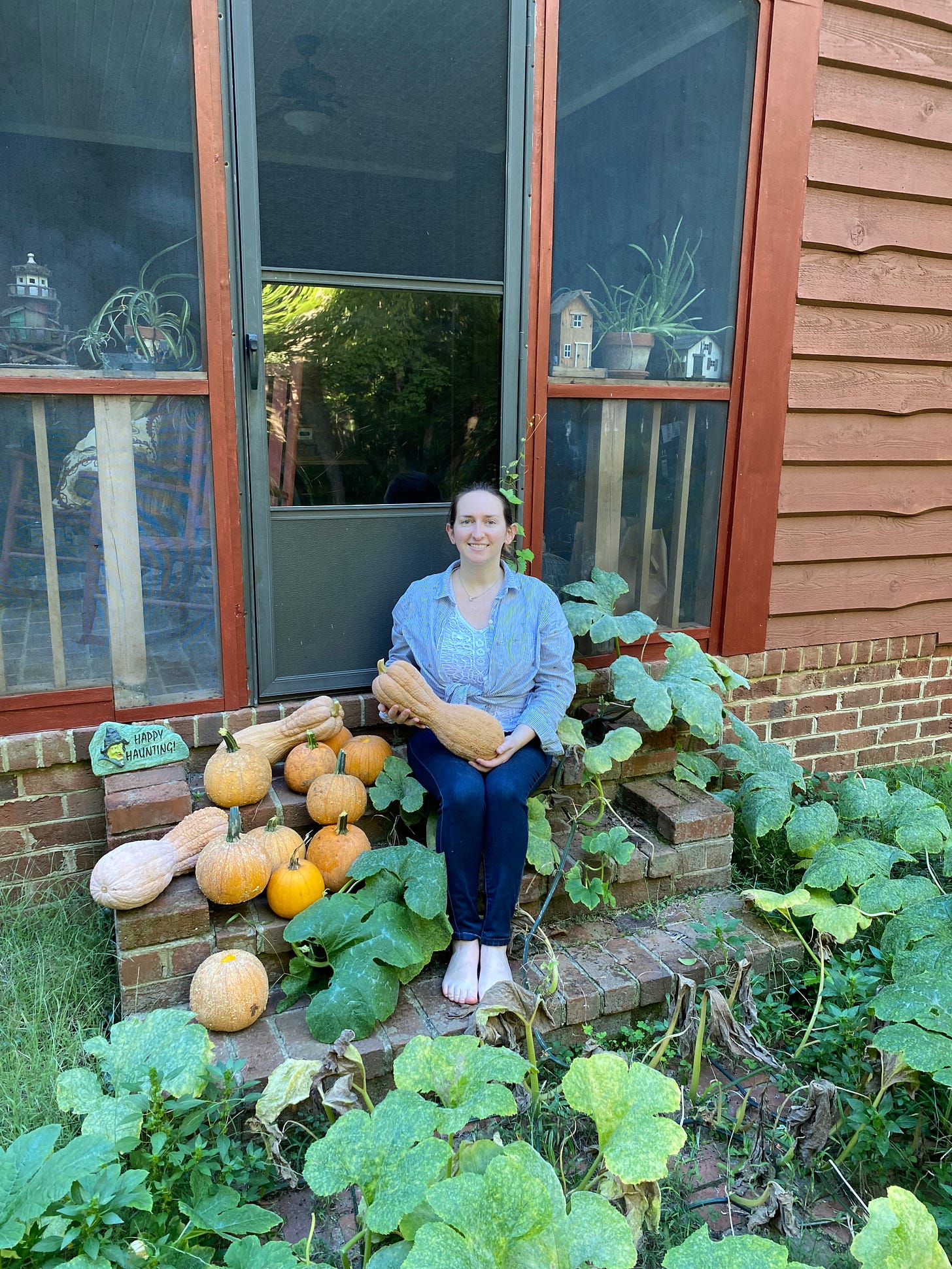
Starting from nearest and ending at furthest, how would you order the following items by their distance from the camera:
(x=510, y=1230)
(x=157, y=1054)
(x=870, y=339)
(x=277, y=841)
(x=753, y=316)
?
(x=510, y=1230)
(x=157, y=1054)
(x=277, y=841)
(x=753, y=316)
(x=870, y=339)

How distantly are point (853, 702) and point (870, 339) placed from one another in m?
1.53

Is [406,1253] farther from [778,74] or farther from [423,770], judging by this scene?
[778,74]

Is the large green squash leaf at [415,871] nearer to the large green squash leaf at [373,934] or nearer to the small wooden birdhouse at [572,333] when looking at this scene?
the large green squash leaf at [373,934]

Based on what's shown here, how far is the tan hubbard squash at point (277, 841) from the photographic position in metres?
2.37

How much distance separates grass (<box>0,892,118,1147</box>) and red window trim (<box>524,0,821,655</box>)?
1824 mm

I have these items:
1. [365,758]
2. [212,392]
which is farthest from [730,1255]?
[212,392]

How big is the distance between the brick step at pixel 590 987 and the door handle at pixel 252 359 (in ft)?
5.54

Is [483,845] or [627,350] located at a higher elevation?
[627,350]

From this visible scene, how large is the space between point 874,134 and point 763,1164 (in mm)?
3470

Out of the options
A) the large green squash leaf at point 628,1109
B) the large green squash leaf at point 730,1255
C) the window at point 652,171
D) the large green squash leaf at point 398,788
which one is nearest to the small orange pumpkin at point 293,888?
the large green squash leaf at point 398,788

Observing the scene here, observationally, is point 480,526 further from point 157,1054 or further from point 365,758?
point 157,1054

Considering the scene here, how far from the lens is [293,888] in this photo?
2314mm

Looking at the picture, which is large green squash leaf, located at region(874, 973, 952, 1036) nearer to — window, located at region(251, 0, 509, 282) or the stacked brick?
the stacked brick

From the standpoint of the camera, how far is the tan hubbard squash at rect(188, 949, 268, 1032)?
206 centimetres
